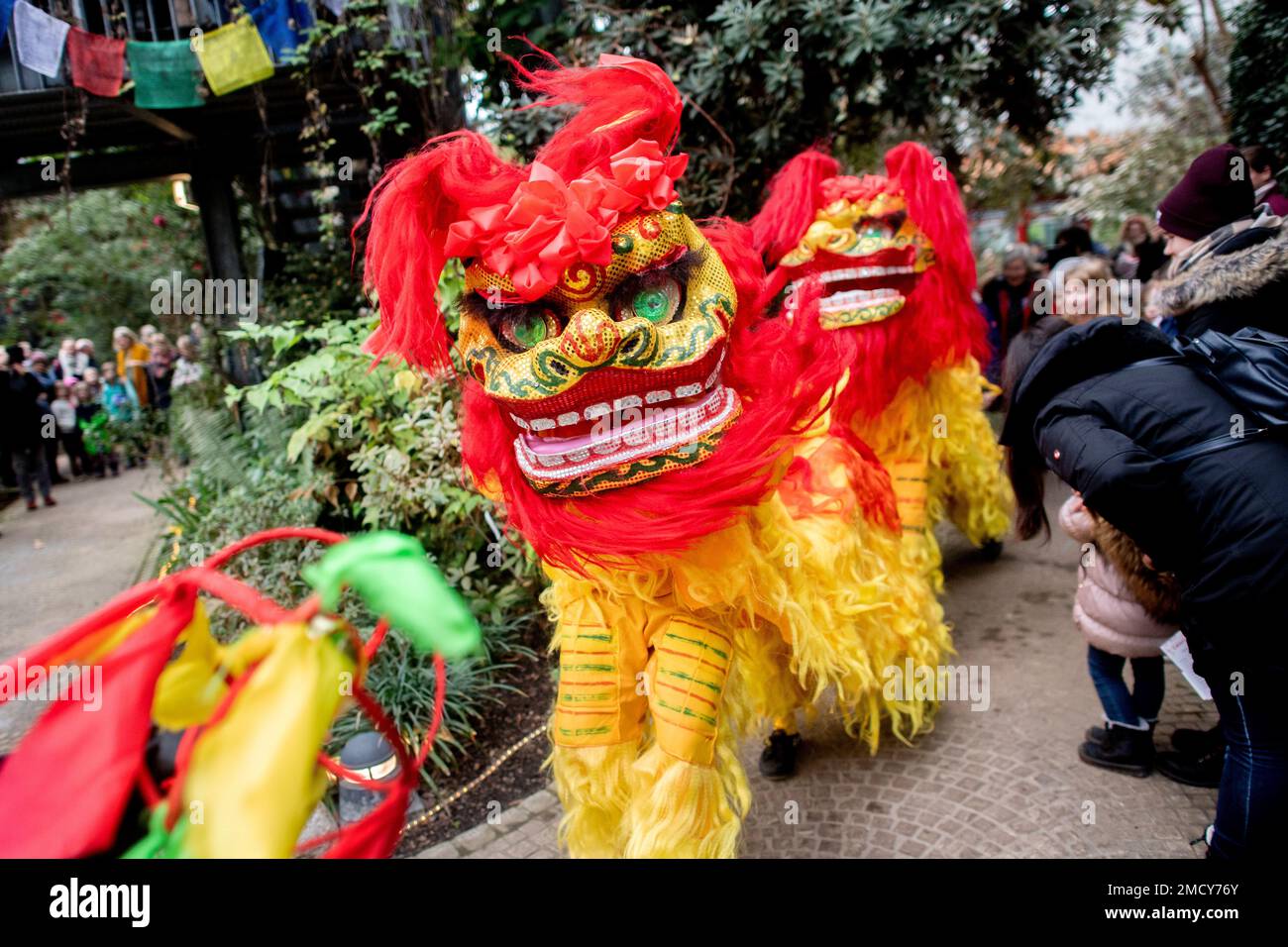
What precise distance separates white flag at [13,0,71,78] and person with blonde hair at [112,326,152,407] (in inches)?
183

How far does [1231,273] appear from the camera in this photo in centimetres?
207

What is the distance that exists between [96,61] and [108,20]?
0.30m

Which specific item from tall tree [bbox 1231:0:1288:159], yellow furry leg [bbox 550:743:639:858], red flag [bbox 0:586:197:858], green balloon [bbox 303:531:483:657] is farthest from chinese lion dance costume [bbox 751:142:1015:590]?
tall tree [bbox 1231:0:1288:159]

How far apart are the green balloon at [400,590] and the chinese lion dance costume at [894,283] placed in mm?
2594

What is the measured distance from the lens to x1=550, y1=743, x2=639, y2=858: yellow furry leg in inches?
89.2

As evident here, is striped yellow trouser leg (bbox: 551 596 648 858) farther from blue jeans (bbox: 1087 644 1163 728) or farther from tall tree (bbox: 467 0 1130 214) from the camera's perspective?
tall tree (bbox: 467 0 1130 214)

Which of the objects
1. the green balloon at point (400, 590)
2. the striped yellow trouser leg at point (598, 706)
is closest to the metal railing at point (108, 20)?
the striped yellow trouser leg at point (598, 706)

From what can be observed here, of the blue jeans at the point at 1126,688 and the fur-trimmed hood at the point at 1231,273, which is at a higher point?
the fur-trimmed hood at the point at 1231,273

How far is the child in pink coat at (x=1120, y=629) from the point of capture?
101 inches

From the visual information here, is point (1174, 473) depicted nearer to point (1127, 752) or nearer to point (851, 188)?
point (1127, 752)

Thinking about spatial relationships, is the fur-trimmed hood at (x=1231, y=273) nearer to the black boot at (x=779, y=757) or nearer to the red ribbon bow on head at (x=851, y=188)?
the red ribbon bow on head at (x=851, y=188)

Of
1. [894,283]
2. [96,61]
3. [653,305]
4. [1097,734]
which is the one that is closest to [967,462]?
[894,283]
